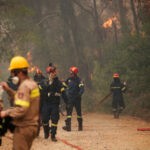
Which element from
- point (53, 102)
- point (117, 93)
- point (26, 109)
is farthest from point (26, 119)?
point (117, 93)

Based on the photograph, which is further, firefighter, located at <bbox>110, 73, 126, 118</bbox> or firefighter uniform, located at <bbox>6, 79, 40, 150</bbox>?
firefighter, located at <bbox>110, 73, 126, 118</bbox>

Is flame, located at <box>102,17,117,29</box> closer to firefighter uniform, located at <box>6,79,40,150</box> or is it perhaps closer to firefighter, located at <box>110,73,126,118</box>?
firefighter, located at <box>110,73,126,118</box>

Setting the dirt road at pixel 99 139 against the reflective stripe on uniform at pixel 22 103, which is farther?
the dirt road at pixel 99 139

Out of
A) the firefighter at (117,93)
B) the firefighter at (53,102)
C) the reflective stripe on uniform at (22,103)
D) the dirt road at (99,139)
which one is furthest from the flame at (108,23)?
the reflective stripe on uniform at (22,103)

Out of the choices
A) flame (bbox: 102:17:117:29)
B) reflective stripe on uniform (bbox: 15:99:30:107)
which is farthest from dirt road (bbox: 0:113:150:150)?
flame (bbox: 102:17:117:29)

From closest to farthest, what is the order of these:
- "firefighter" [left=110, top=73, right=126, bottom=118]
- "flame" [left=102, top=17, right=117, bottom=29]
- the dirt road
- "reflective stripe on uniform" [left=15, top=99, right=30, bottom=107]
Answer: "reflective stripe on uniform" [left=15, top=99, right=30, bottom=107]
the dirt road
"firefighter" [left=110, top=73, right=126, bottom=118]
"flame" [left=102, top=17, right=117, bottom=29]

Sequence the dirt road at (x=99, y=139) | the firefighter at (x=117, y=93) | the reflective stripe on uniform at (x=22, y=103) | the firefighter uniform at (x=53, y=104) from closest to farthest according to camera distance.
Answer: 1. the reflective stripe on uniform at (x=22, y=103)
2. the dirt road at (x=99, y=139)
3. the firefighter uniform at (x=53, y=104)
4. the firefighter at (x=117, y=93)

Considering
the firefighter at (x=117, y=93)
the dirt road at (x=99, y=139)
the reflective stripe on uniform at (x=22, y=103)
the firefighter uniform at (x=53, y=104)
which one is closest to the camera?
the reflective stripe on uniform at (x=22, y=103)

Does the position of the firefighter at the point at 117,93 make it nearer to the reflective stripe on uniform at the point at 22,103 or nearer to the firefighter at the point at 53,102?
the firefighter at the point at 53,102

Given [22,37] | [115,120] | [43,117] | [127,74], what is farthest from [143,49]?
[43,117]

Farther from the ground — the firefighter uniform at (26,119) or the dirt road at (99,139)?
the firefighter uniform at (26,119)

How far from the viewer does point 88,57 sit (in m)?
33.1

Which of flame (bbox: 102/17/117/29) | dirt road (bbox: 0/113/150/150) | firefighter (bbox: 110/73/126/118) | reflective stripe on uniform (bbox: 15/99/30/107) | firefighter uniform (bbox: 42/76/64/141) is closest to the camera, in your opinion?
reflective stripe on uniform (bbox: 15/99/30/107)

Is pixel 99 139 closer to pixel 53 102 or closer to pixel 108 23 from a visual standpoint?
pixel 53 102
